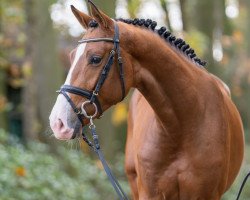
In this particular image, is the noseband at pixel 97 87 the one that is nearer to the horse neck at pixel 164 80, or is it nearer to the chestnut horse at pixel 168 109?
the chestnut horse at pixel 168 109

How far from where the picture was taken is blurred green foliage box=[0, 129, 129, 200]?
8461mm

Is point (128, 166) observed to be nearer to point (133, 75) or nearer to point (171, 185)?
point (171, 185)

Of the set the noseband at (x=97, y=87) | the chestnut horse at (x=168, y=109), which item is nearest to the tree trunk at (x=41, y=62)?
the chestnut horse at (x=168, y=109)

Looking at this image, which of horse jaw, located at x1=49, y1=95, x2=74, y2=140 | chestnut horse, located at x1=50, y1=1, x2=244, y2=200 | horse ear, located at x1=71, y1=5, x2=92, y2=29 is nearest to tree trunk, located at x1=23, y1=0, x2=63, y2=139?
chestnut horse, located at x1=50, y1=1, x2=244, y2=200

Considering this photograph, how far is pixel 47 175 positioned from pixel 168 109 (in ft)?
15.6

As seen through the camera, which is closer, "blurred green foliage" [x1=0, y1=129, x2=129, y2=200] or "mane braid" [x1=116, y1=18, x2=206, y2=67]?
"mane braid" [x1=116, y1=18, x2=206, y2=67]

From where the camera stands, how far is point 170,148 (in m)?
5.27

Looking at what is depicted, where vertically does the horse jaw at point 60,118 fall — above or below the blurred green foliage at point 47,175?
above

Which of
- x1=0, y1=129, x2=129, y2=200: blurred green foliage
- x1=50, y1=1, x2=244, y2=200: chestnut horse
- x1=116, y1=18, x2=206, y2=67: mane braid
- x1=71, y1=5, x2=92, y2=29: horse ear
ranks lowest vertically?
x1=0, y1=129, x2=129, y2=200: blurred green foliage

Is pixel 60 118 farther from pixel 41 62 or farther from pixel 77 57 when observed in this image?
pixel 41 62

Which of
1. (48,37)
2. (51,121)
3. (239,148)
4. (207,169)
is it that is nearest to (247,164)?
(48,37)

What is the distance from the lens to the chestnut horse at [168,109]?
4828 mm

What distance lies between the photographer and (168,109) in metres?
5.14

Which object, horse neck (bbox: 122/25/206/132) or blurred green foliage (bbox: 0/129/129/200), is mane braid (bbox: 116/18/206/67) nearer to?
horse neck (bbox: 122/25/206/132)
